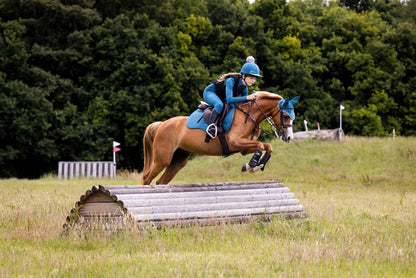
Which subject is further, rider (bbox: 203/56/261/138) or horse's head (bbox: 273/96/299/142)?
rider (bbox: 203/56/261/138)

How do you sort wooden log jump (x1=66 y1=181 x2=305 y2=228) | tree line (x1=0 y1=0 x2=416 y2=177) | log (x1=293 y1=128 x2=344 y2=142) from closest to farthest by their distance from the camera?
wooden log jump (x1=66 y1=181 x2=305 y2=228) → log (x1=293 y1=128 x2=344 y2=142) → tree line (x1=0 y1=0 x2=416 y2=177)

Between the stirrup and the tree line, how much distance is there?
21.3 m

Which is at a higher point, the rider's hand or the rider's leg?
the rider's hand

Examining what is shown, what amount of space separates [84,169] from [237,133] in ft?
56.5

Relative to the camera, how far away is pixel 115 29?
32031 millimetres

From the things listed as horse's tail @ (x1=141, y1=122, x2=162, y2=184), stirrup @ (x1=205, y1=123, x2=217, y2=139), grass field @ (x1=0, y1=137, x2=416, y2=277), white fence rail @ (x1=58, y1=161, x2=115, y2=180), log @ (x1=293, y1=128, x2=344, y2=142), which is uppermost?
stirrup @ (x1=205, y1=123, x2=217, y2=139)

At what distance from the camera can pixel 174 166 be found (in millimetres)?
9570

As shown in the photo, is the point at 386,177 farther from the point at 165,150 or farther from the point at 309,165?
the point at 165,150

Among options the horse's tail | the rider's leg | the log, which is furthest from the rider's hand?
the log

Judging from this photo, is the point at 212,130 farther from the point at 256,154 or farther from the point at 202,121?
the point at 256,154

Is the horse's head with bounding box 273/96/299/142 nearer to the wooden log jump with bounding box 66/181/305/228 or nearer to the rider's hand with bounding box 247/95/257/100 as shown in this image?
the rider's hand with bounding box 247/95/257/100

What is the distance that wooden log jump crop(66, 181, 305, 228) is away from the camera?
672 centimetres

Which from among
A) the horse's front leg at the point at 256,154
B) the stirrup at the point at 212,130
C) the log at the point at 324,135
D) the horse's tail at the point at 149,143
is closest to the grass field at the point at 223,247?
the horse's front leg at the point at 256,154

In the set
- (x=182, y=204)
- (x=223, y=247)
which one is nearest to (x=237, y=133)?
(x=182, y=204)
